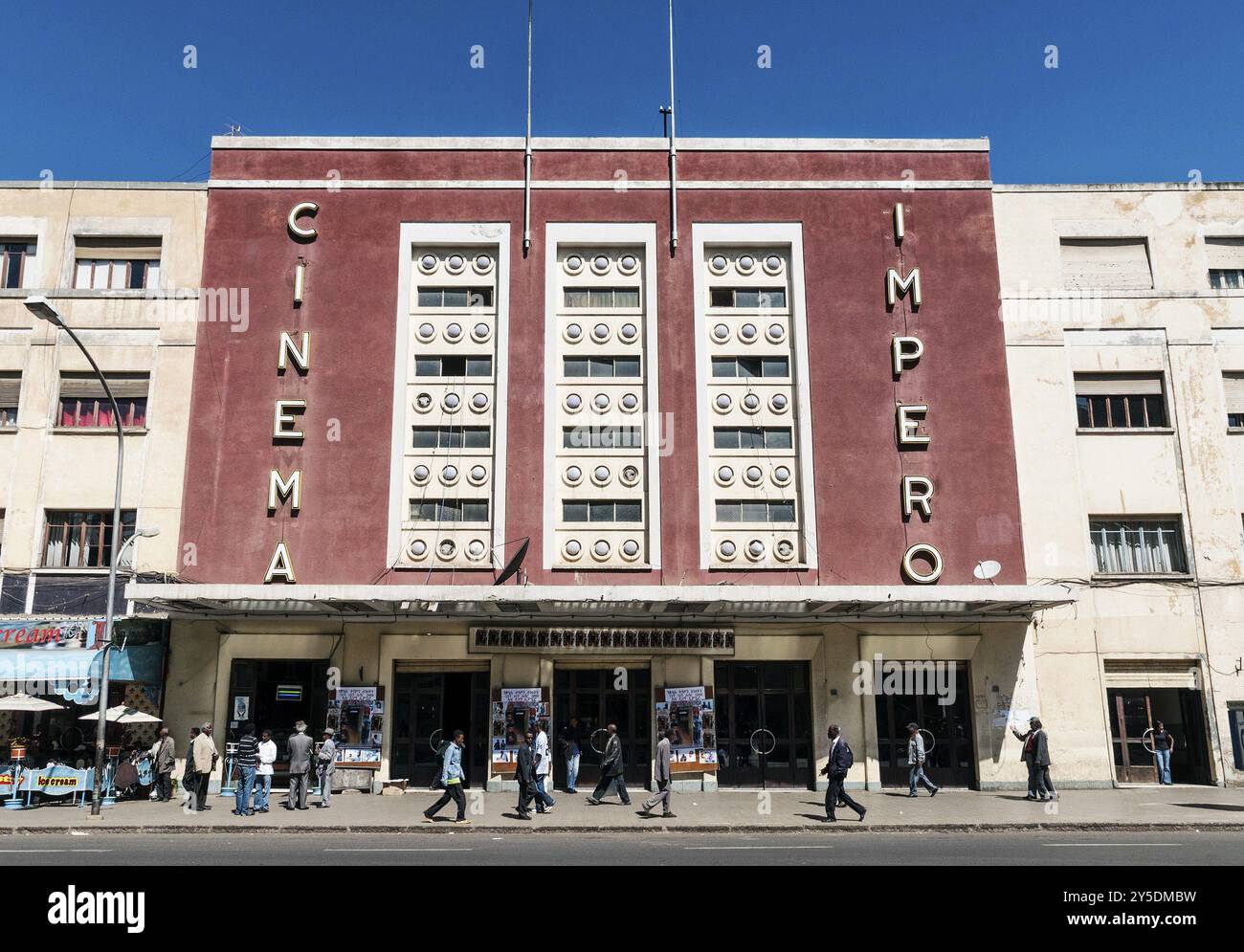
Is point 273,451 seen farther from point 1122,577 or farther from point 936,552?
point 1122,577

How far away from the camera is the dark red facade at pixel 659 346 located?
86.5 feet

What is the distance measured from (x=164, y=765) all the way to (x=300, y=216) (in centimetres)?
1548

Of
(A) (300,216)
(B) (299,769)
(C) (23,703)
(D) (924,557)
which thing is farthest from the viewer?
(A) (300,216)

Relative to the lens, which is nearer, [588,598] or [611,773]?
[611,773]

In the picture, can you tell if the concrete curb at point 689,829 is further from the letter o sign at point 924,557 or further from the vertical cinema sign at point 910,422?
the vertical cinema sign at point 910,422

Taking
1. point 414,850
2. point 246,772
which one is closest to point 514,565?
point 246,772

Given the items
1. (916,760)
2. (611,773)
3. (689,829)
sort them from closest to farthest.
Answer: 1. (689,829)
2. (611,773)
3. (916,760)

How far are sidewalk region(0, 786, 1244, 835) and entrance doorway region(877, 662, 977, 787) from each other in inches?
46.2

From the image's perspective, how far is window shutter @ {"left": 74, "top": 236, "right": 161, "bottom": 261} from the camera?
28.0 m

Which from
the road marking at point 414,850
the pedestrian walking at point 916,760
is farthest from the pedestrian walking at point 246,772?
the pedestrian walking at point 916,760

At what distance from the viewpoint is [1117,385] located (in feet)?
90.9

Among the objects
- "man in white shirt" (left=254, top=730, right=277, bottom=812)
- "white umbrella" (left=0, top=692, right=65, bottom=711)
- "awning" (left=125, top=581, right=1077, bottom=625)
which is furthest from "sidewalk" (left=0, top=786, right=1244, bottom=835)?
"awning" (left=125, top=581, right=1077, bottom=625)

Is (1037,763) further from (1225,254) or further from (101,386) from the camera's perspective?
(101,386)
